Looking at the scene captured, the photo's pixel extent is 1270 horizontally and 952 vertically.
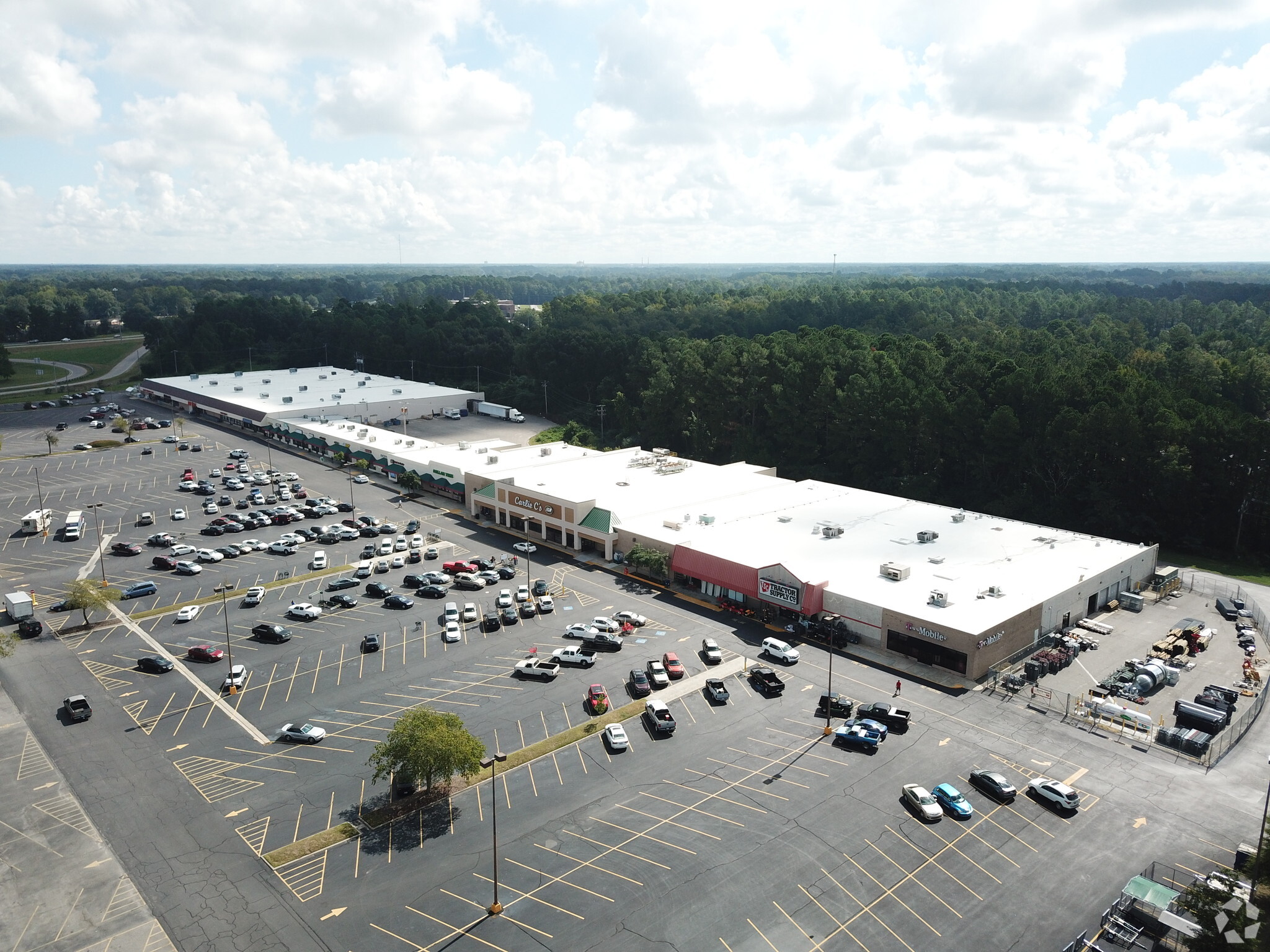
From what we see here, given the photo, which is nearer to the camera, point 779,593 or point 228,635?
point 228,635

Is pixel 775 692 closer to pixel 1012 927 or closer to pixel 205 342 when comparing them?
pixel 1012 927

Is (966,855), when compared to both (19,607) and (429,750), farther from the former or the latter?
(19,607)

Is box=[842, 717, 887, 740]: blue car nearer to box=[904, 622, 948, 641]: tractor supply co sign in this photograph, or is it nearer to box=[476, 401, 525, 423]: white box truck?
box=[904, 622, 948, 641]: tractor supply co sign

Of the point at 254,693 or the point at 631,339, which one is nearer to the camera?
the point at 254,693

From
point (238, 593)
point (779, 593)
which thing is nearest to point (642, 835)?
point (779, 593)

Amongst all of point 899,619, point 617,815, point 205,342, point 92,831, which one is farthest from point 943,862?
point 205,342
